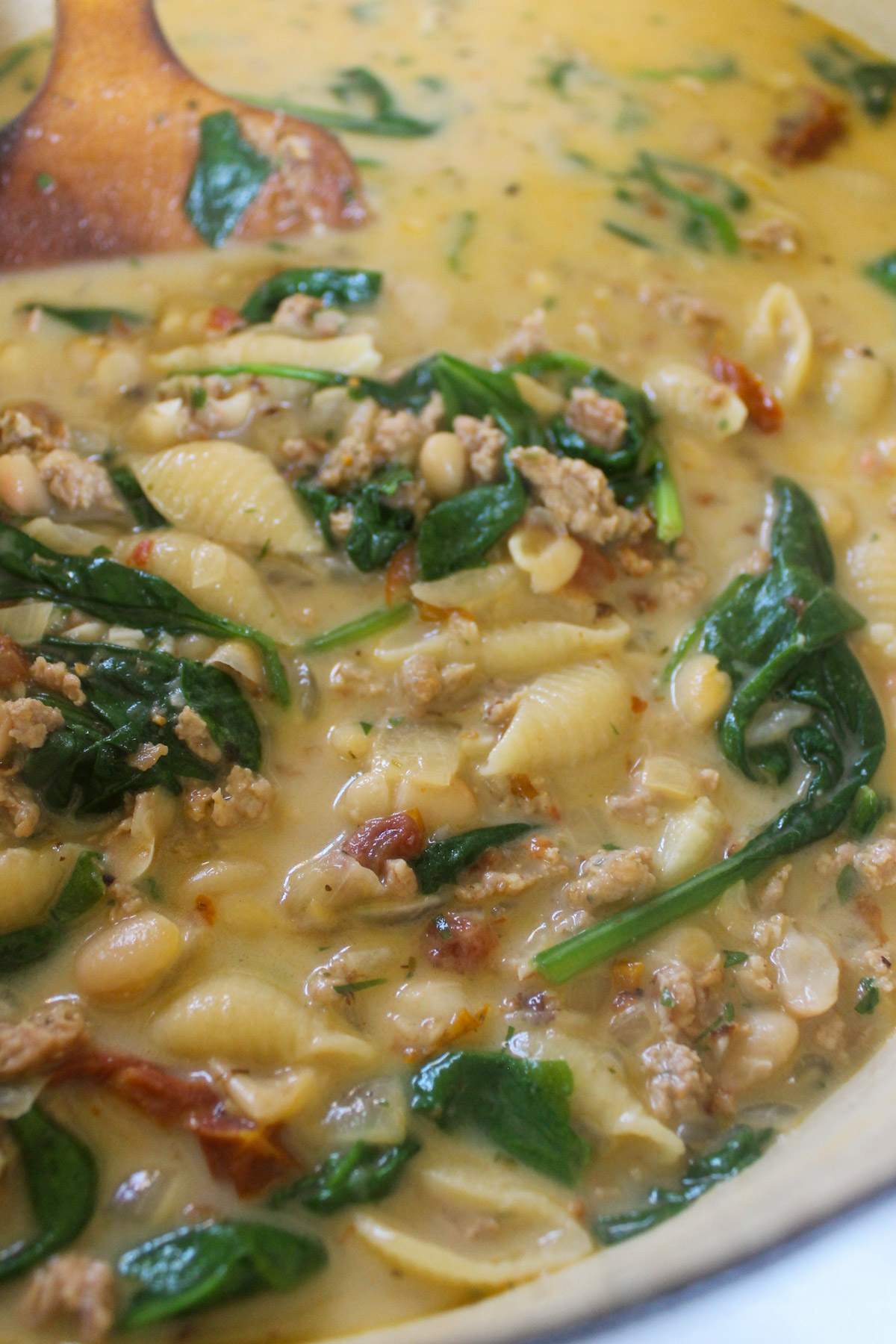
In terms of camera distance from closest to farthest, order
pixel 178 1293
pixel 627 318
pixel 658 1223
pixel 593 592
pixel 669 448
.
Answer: pixel 178 1293 < pixel 658 1223 < pixel 593 592 < pixel 669 448 < pixel 627 318

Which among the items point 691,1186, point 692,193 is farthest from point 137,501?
point 692,193

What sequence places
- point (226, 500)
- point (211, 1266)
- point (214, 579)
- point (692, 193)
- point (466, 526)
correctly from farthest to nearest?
point (692, 193) → point (466, 526) → point (226, 500) → point (214, 579) → point (211, 1266)

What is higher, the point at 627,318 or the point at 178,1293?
the point at 627,318

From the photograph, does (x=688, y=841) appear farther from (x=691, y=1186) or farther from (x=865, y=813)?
(x=691, y=1186)

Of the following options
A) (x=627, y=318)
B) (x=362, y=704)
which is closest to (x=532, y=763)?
(x=362, y=704)

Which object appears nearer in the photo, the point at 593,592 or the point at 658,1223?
the point at 658,1223

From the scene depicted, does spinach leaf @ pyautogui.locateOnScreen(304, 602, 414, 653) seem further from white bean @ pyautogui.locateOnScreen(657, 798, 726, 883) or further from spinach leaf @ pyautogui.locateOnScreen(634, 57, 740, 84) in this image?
spinach leaf @ pyautogui.locateOnScreen(634, 57, 740, 84)

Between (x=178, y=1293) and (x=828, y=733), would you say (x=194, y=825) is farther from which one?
(x=828, y=733)
